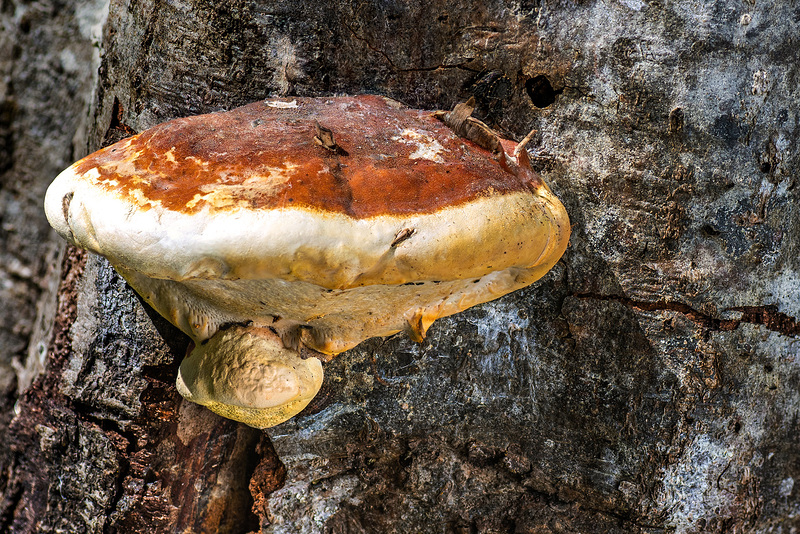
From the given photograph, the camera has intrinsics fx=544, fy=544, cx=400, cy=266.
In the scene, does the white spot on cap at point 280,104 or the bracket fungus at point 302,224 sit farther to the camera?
the white spot on cap at point 280,104

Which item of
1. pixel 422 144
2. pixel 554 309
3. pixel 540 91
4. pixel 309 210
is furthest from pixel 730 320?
pixel 309 210

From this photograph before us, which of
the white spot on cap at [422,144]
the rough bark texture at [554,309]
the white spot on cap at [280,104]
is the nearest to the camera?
the white spot on cap at [422,144]

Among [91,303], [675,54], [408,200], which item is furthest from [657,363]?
[91,303]

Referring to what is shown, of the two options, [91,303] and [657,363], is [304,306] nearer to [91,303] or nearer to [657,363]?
[91,303]

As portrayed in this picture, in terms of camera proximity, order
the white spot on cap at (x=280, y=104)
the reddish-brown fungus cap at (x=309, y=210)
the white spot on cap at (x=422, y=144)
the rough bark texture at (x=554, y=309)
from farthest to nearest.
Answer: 1. the rough bark texture at (x=554, y=309)
2. the white spot on cap at (x=280, y=104)
3. the white spot on cap at (x=422, y=144)
4. the reddish-brown fungus cap at (x=309, y=210)

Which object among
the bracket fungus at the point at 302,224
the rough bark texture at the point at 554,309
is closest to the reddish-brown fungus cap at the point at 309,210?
the bracket fungus at the point at 302,224

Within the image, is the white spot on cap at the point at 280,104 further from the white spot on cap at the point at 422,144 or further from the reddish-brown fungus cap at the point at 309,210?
the white spot on cap at the point at 422,144
